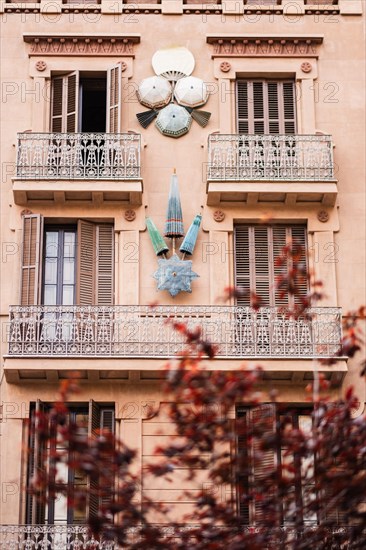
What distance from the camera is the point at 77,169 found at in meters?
23.1

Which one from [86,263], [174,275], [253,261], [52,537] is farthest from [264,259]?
[52,537]

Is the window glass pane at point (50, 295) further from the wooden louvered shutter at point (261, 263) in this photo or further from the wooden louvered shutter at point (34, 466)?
the wooden louvered shutter at point (261, 263)

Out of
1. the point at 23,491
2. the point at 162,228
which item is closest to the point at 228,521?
the point at 23,491

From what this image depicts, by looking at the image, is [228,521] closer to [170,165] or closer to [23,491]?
[23,491]

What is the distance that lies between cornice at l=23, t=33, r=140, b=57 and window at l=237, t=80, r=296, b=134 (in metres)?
2.25

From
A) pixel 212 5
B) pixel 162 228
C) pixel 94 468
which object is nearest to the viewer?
pixel 94 468

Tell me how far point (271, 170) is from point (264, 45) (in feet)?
8.98

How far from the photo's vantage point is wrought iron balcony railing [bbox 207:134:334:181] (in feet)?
75.9

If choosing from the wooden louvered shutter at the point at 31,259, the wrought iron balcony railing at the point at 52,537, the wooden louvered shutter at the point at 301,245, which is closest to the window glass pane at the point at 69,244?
the wooden louvered shutter at the point at 31,259

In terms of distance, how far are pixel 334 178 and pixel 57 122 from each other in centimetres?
522

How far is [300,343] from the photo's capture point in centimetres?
2197

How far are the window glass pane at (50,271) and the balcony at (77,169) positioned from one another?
108 centimetres

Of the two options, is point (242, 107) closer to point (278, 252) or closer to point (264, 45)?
point (264, 45)

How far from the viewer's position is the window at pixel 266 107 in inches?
949
